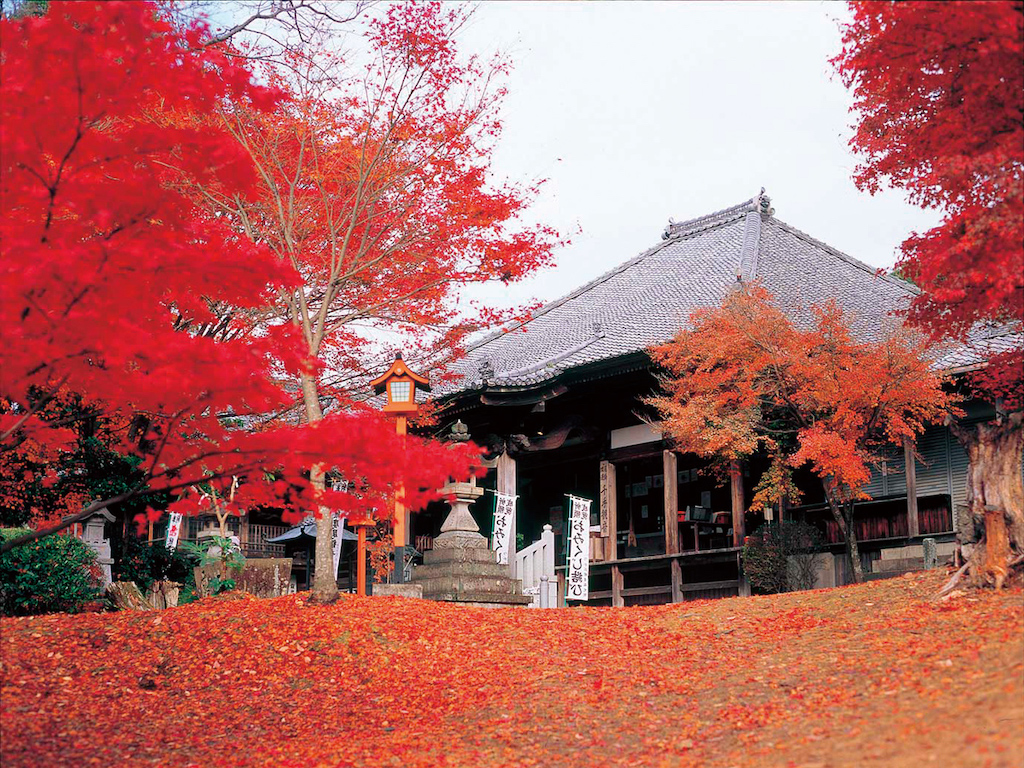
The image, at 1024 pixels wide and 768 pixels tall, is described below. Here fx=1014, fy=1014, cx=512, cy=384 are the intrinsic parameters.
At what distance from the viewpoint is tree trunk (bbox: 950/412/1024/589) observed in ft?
32.7

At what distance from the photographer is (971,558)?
1022cm

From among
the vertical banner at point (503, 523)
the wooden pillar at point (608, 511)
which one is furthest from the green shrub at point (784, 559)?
the vertical banner at point (503, 523)

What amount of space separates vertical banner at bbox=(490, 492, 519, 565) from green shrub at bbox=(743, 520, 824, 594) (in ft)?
13.5

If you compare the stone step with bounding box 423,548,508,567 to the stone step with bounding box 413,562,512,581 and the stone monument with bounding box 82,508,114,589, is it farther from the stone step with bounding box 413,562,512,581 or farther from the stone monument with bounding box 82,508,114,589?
the stone monument with bounding box 82,508,114,589

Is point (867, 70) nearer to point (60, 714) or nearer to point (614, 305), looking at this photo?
point (60, 714)

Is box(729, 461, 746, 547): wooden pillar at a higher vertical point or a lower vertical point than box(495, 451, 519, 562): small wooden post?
lower

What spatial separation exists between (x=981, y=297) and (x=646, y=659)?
4948 mm

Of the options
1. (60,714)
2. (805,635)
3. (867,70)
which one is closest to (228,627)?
(60,714)

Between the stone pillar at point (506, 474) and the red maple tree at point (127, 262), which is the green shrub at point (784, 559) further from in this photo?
the red maple tree at point (127, 262)

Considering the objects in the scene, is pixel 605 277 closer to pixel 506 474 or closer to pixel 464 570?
pixel 506 474

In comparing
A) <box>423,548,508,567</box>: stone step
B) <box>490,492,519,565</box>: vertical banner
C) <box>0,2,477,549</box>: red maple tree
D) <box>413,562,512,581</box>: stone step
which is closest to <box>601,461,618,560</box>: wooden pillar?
<box>490,492,519,565</box>: vertical banner

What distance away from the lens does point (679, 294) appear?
22484 millimetres

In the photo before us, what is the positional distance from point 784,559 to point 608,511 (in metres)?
4.20

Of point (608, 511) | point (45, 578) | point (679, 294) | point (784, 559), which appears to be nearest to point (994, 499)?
point (784, 559)
